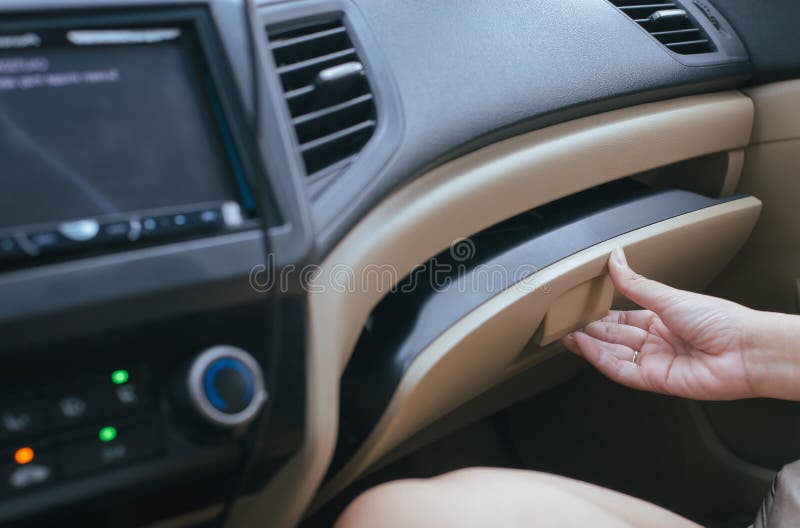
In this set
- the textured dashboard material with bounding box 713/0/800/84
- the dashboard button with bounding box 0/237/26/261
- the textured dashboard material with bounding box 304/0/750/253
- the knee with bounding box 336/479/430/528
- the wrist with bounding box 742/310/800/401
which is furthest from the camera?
the textured dashboard material with bounding box 713/0/800/84

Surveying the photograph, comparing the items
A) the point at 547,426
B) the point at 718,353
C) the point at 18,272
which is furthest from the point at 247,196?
the point at 547,426

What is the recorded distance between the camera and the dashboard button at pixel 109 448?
533 millimetres

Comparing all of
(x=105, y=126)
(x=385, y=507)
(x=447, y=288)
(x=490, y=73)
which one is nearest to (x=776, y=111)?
(x=490, y=73)

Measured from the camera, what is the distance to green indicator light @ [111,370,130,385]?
56cm

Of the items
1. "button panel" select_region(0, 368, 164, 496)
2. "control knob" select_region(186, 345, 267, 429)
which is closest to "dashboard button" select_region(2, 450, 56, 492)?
"button panel" select_region(0, 368, 164, 496)

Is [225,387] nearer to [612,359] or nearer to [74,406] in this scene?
[74,406]

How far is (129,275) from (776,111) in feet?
3.37

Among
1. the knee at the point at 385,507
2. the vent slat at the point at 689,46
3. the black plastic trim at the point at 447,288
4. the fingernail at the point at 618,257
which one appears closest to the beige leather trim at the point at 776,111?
the vent slat at the point at 689,46

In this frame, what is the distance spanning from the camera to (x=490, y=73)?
2.85 feet

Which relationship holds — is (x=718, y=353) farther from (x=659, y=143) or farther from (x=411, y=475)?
(x=411, y=475)

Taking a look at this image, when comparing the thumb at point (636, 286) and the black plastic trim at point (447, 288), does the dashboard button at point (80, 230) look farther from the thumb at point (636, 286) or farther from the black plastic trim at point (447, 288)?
the thumb at point (636, 286)

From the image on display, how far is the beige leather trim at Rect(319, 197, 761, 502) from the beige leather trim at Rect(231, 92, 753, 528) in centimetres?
6

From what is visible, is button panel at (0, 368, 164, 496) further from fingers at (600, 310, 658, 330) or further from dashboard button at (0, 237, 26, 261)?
fingers at (600, 310, 658, 330)

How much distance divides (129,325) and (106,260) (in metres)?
0.05
